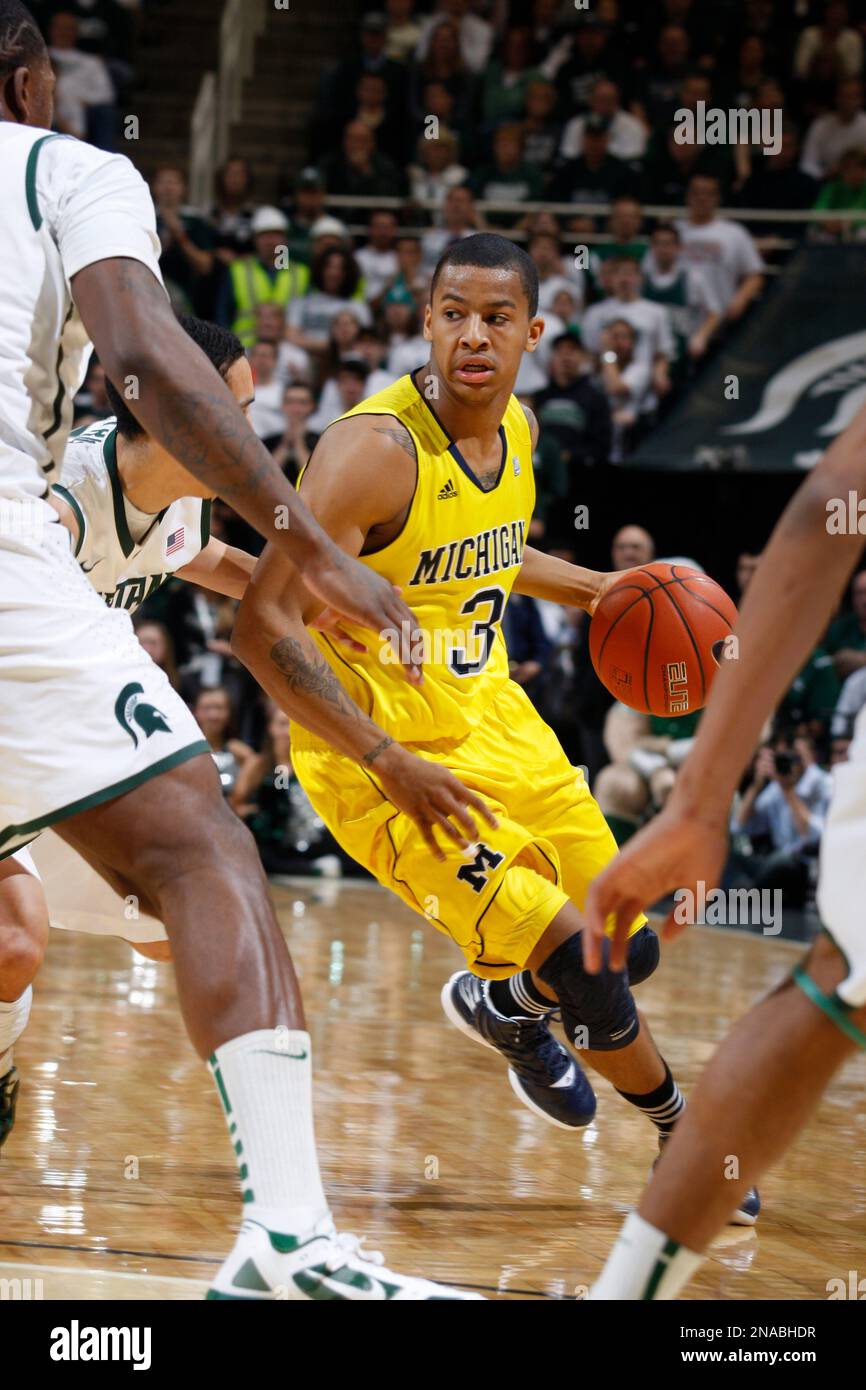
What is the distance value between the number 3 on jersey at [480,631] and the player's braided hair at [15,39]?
176 cm

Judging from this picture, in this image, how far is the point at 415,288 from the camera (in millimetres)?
12102

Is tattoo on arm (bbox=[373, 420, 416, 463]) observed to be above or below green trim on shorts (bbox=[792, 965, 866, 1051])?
above

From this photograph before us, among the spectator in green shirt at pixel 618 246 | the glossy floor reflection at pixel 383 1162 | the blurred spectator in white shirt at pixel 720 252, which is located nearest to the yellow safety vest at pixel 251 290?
the spectator in green shirt at pixel 618 246

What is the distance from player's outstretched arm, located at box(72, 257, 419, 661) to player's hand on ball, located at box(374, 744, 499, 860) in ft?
2.16

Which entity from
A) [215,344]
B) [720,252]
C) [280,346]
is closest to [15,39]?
[215,344]

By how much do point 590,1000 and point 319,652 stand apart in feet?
3.22

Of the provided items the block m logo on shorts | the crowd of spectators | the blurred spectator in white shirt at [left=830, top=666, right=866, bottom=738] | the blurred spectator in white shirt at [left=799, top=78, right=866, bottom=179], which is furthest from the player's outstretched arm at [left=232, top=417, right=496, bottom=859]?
the blurred spectator in white shirt at [left=799, top=78, right=866, bottom=179]

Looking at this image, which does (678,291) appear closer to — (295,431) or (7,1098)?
(295,431)

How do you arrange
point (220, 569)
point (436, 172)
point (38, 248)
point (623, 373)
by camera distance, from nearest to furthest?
point (38, 248), point (220, 569), point (623, 373), point (436, 172)

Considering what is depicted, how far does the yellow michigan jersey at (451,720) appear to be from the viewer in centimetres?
399

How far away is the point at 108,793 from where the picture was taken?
2518 mm

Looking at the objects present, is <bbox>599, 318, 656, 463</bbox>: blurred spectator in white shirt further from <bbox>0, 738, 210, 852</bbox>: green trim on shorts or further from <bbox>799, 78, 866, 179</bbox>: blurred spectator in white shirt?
<bbox>0, 738, 210, 852</bbox>: green trim on shorts

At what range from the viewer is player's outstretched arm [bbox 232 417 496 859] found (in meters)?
3.13

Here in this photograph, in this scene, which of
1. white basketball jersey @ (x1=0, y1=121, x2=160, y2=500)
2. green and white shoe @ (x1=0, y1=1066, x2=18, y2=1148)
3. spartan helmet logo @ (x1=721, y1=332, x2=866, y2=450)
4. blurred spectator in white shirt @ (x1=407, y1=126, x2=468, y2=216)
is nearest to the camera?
white basketball jersey @ (x1=0, y1=121, x2=160, y2=500)
